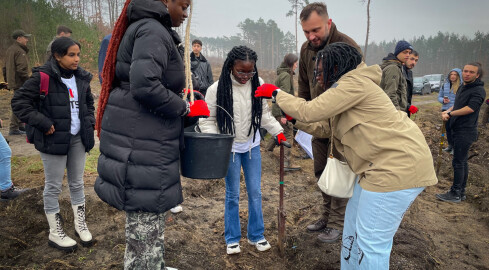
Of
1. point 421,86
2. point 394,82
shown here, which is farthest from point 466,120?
point 421,86

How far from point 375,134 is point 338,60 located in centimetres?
57

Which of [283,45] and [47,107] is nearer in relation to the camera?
[47,107]

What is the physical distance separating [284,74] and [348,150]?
3.90 metres

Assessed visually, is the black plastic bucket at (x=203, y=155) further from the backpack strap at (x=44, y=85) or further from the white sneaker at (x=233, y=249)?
the backpack strap at (x=44, y=85)

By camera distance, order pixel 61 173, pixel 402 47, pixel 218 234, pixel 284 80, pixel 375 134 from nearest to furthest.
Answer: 1. pixel 375 134
2. pixel 61 173
3. pixel 218 234
4. pixel 402 47
5. pixel 284 80

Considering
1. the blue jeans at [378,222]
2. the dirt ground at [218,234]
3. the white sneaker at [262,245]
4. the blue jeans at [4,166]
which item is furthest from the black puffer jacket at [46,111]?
the blue jeans at [378,222]

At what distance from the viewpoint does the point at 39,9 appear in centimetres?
1550

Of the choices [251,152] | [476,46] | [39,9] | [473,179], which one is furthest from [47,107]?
[476,46]

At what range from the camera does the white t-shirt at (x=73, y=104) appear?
275 centimetres

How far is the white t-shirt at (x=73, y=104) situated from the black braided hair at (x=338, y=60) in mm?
2210

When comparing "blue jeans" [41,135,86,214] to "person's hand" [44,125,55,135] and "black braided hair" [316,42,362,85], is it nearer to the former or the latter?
"person's hand" [44,125,55,135]

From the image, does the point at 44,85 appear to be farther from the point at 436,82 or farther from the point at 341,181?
the point at 436,82

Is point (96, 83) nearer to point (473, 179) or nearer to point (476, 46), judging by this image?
point (473, 179)

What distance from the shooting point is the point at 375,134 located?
190 cm
